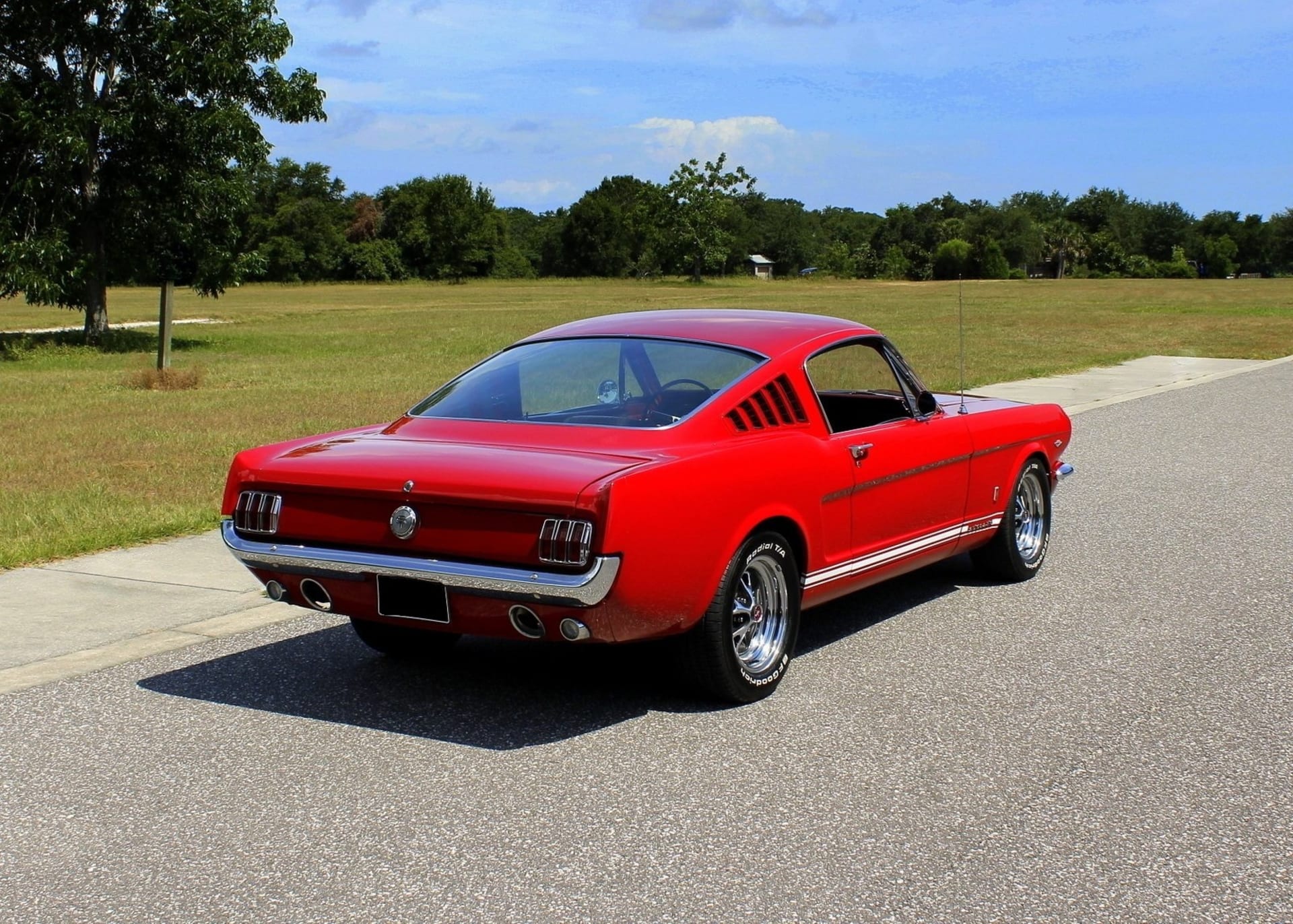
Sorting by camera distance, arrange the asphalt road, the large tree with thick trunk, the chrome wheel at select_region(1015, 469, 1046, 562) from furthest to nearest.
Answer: the large tree with thick trunk → the chrome wheel at select_region(1015, 469, 1046, 562) → the asphalt road

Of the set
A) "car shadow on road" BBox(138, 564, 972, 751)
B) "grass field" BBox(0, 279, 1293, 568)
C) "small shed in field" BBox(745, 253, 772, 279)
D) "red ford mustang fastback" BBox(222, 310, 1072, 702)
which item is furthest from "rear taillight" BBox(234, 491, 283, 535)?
"small shed in field" BBox(745, 253, 772, 279)

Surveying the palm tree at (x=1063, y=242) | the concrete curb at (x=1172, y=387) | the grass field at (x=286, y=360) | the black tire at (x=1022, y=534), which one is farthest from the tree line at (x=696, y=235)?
the black tire at (x=1022, y=534)

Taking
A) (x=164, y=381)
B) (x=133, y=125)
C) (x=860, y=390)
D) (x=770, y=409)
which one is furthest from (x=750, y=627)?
(x=133, y=125)

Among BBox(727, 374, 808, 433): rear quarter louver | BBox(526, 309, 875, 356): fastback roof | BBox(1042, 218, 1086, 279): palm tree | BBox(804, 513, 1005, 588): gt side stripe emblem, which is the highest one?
BBox(1042, 218, 1086, 279): palm tree

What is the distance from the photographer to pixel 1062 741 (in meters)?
4.87

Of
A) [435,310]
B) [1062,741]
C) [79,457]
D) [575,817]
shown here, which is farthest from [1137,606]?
[435,310]

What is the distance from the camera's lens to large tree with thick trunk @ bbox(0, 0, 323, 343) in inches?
999

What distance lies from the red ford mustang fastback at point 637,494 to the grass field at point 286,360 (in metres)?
3.27

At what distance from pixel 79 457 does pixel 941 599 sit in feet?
26.1

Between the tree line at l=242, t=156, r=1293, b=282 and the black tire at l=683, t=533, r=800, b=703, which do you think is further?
the tree line at l=242, t=156, r=1293, b=282

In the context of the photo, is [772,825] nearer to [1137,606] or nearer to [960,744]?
[960,744]

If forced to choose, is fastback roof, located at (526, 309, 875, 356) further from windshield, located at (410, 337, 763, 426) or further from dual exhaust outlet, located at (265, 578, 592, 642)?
dual exhaust outlet, located at (265, 578, 592, 642)

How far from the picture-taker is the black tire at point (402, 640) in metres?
5.89

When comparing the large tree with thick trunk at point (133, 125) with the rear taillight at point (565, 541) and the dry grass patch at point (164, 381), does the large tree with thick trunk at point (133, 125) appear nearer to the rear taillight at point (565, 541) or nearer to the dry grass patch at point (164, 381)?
the dry grass patch at point (164, 381)
